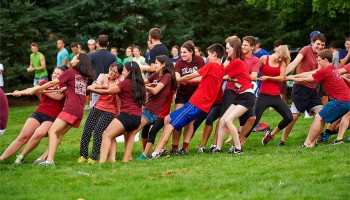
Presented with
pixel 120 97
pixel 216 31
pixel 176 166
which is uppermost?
pixel 120 97

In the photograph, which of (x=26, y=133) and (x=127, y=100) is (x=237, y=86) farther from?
(x=26, y=133)

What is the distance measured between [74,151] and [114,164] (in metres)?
3.09

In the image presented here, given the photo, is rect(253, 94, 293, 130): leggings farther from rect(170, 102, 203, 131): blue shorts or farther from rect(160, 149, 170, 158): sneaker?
rect(160, 149, 170, 158): sneaker

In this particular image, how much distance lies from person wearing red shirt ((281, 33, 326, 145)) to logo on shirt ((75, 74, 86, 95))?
4340 millimetres

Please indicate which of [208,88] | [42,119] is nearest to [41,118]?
[42,119]

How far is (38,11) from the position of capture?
28812 mm

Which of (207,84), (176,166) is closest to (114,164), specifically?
(176,166)

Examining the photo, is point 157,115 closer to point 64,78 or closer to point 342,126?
point 64,78

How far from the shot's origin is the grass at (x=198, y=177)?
392 inches

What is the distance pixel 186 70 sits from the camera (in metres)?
14.4

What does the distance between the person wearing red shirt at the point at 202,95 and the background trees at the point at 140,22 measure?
15.1m

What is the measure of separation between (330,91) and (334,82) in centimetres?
20

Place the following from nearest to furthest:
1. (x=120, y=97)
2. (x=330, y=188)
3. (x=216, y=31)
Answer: (x=330, y=188) → (x=120, y=97) → (x=216, y=31)

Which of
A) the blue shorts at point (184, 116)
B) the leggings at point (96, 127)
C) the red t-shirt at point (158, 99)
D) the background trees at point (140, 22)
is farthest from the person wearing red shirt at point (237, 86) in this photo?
the background trees at point (140, 22)
